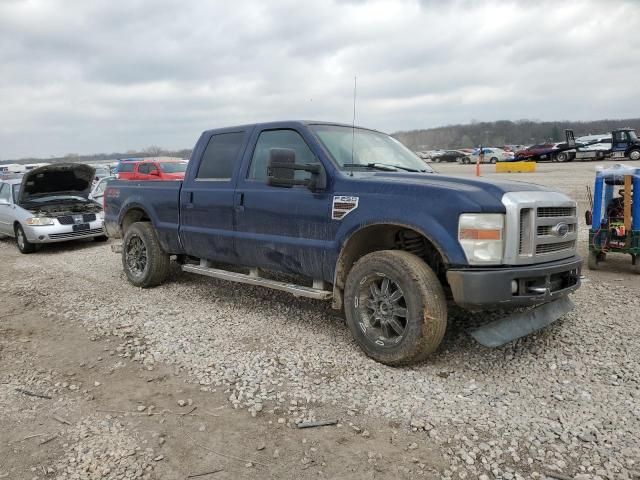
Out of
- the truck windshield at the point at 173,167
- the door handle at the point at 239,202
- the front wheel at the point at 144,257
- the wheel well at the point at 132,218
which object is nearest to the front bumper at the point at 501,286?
the door handle at the point at 239,202

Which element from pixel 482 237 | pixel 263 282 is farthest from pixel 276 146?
pixel 482 237

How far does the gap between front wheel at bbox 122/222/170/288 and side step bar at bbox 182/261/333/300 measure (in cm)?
54

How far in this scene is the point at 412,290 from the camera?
11.8 ft

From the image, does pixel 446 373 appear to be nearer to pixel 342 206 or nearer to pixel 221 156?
pixel 342 206

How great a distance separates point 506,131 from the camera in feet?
351

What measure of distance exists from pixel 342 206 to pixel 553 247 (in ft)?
5.50

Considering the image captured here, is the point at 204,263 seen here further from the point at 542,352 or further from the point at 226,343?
the point at 542,352

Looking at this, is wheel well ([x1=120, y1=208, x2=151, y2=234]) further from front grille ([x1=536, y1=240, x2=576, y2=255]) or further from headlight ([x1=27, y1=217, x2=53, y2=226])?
front grille ([x1=536, y1=240, x2=576, y2=255])

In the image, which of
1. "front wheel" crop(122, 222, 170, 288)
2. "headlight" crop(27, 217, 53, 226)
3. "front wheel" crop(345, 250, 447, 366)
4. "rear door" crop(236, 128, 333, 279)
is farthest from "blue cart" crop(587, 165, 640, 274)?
"headlight" crop(27, 217, 53, 226)

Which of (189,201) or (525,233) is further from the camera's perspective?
(189,201)

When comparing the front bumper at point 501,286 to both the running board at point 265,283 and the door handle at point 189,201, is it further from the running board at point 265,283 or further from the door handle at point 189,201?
the door handle at point 189,201

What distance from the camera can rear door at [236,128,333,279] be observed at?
428 centimetres

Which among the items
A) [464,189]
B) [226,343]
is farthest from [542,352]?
[226,343]

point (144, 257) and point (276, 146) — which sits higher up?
point (276, 146)
